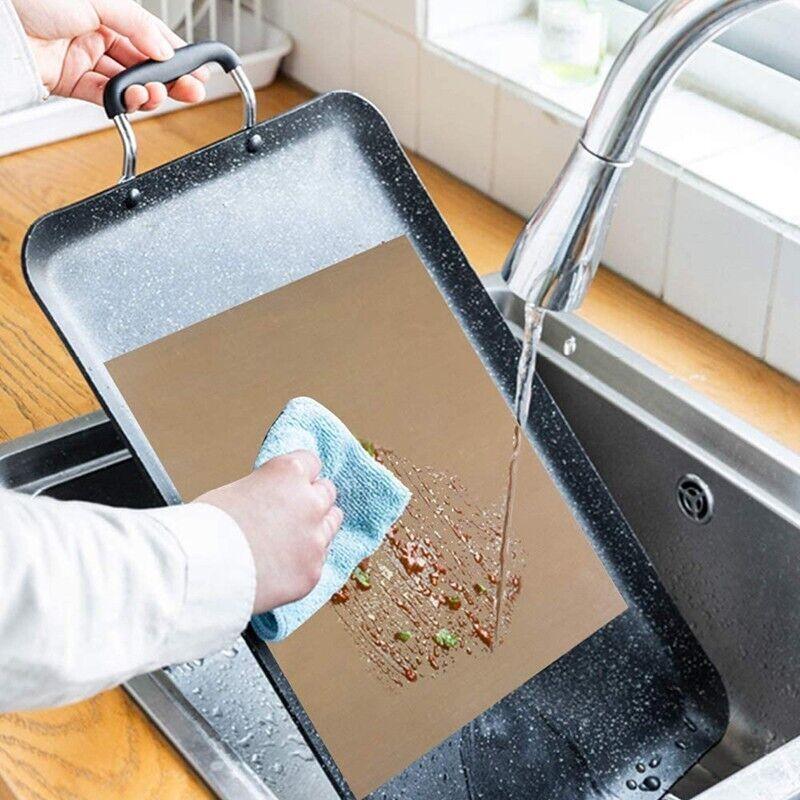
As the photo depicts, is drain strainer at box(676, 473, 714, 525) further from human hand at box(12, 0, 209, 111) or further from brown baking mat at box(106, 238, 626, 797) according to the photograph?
human hand at box(12, 0, 209, 111)

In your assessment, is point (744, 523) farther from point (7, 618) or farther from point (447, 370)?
point (7, 618)

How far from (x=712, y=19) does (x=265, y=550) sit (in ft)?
1.27

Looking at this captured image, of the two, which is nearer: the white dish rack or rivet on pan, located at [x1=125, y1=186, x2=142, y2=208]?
rivet on pan, located at [x1=125, y1=186, x2=142, y2=208]

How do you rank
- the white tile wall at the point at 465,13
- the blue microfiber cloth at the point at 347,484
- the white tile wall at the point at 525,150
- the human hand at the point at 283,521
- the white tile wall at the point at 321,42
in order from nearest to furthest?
the human hand at the point at 283,521 < the blue microfiber cloth at the point at 347,484 < the white tile wall at the point at 525,150 < the white tile wall at the point at 465,13 < the white tile wall at the point at 321,42

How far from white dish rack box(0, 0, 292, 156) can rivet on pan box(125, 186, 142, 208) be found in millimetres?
453

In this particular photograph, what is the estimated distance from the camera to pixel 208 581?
0.77 metres

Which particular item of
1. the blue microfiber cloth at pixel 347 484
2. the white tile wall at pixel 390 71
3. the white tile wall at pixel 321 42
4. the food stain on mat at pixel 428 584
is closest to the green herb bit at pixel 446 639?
the food stain on mat at pixel 428 584

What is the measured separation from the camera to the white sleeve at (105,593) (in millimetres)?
697

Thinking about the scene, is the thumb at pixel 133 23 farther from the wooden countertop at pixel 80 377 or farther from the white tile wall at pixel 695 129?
the white tile wall at pixel 695 129

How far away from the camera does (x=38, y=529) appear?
710 millimetres

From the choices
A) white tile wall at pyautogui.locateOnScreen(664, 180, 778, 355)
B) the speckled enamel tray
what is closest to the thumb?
the speckled enamel tray

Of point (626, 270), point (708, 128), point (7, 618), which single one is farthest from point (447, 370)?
point (7, 618)

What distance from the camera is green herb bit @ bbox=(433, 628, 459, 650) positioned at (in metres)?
1.03

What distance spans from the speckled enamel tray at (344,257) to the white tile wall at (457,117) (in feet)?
0.81
